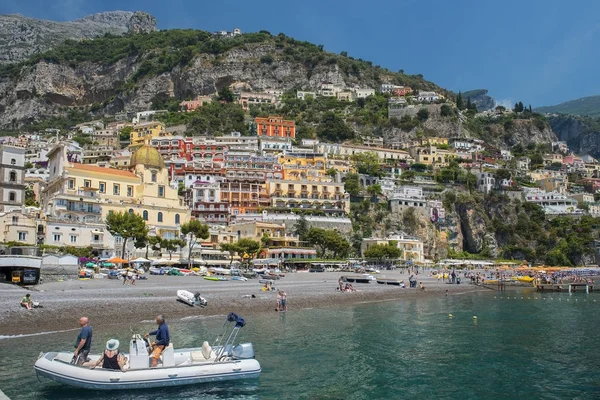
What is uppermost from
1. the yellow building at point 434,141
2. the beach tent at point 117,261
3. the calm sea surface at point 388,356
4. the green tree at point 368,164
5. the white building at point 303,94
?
the white building at point 303,94

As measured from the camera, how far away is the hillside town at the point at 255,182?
52594 mm

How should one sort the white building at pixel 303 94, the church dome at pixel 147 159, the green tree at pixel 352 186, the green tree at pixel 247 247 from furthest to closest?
the white building at pixel 303 94 → the green tree at pixel 352 186 → the church dome at pixel 147 159 → the green tree at pixel 247 247

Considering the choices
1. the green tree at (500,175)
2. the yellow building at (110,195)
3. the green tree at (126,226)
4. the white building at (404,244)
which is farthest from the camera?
Answer: the green tree at (500,175)

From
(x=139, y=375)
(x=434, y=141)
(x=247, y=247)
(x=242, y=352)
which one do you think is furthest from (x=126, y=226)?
(x=434, y=141)

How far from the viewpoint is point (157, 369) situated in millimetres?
14477

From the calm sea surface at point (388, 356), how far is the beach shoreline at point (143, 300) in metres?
1.64

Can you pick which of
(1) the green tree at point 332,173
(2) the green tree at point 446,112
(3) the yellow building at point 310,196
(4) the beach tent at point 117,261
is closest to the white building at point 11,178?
(4) the beach tent at point 117,261

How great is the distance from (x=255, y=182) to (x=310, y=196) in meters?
8.57

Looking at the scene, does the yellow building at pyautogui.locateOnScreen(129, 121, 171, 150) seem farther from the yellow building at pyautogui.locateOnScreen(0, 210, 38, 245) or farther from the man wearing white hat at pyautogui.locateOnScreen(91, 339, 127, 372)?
the man wearing white hat at pyautogui.locateOnScreen(91, 339, 127, 372)

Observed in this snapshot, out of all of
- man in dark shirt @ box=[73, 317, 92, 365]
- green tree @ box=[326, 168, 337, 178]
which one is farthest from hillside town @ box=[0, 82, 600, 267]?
man in dark shirt @ box=[73, 317, 92, 365]

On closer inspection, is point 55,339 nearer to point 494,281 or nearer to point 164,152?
point 494,281

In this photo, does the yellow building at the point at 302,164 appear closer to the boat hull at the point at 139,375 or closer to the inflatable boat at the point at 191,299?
the inflatable boat at the point at 191,299

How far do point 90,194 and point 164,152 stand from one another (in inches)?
1801

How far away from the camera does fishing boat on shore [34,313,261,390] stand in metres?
13.9
